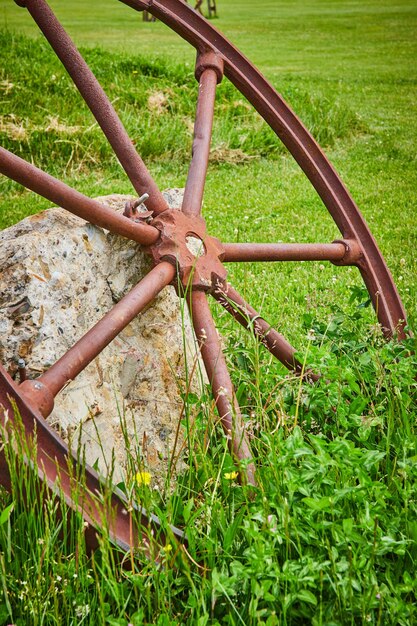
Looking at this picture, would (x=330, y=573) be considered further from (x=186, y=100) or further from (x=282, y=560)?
(x=186, y=100)

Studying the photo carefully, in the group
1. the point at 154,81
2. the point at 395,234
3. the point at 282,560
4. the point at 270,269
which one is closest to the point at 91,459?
the point at 282,560

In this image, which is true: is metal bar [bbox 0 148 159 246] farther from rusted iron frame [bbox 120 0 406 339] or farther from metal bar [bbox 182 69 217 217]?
rusted iron frame [bbox 120 0 406 339]

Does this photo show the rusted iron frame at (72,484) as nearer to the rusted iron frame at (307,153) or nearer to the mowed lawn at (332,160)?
the mowed lawn at (332,160)

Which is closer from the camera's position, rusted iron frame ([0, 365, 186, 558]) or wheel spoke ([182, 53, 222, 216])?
rusted iron frame ([0, 365, 186, 558])

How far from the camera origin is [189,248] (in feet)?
7.32

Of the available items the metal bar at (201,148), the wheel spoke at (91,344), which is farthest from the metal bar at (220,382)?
the metal bar at (201,148)

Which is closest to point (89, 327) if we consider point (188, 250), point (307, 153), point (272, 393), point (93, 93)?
point (188, 250)

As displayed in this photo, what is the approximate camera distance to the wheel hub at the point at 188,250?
2156 mm

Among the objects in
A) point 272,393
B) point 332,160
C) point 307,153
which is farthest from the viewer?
point 332,160

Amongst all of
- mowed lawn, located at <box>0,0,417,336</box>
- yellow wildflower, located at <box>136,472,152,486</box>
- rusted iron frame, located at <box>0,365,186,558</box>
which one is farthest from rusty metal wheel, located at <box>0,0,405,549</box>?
mowed lawn, located at <box>0,0,417,336</box>

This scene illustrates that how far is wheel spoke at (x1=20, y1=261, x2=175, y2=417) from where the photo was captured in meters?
1.64

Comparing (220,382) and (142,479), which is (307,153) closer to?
(220,382)

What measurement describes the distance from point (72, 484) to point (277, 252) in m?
1.19

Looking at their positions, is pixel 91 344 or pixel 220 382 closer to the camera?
pixel 91 344
